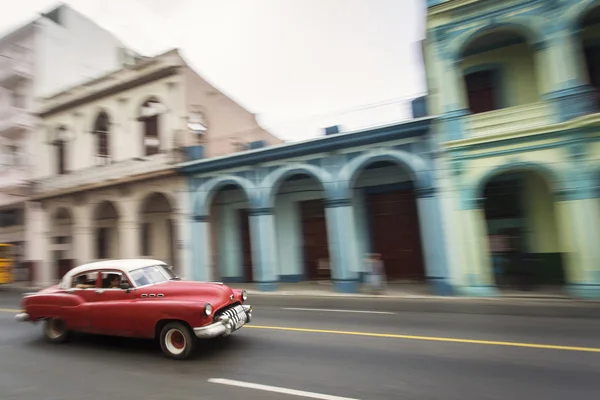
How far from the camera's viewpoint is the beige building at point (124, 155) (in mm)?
15852

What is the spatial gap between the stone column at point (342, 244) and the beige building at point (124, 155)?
164 inches

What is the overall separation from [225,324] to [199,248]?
10119mm

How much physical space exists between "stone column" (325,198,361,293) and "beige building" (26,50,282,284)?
417 centimetres

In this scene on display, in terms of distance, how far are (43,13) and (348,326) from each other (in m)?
25.5

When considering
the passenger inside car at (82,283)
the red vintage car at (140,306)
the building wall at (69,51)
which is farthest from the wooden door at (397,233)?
the building wall at (69,51)

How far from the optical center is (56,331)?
273 inches

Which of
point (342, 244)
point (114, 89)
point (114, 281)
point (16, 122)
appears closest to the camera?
point (114, 281)

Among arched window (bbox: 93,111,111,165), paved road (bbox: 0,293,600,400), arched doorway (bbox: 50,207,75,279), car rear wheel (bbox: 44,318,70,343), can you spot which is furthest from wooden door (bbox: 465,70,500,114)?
arched doorway (bbox: 50,207,75,279)

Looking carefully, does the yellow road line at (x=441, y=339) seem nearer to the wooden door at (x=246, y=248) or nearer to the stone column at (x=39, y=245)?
the wooden door at (x=246, y=248)

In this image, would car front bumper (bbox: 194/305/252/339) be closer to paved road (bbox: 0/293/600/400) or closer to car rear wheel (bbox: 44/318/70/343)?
paved road (bbox: 0/293/600/400)

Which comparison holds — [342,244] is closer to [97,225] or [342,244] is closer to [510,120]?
[510,120]

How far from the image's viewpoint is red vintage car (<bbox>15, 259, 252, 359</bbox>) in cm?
552

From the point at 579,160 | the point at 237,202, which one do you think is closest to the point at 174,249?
the point at 237,202

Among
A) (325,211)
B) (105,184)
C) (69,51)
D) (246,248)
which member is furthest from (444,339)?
(69,51)
